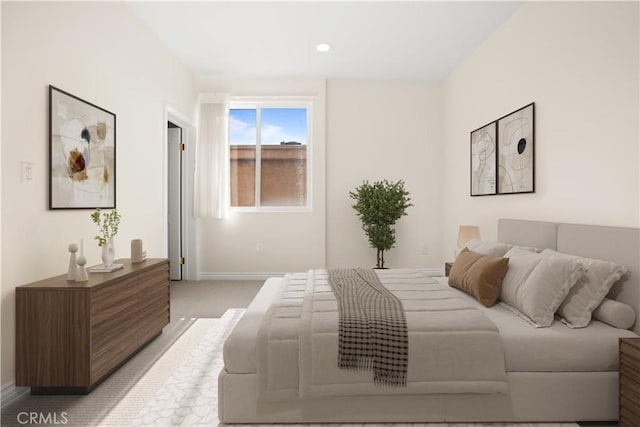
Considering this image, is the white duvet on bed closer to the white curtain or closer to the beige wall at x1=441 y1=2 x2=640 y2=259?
the beige wall at x1=441 y1=2 x2=640 y2=259

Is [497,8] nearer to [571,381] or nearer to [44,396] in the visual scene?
[571,381]

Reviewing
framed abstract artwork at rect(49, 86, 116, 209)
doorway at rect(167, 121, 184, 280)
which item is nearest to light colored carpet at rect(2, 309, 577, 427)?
framed abstract artwork at rect(49, 86, 116, 209)

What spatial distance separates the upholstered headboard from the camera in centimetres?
199

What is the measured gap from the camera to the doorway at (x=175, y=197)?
5.36 meters

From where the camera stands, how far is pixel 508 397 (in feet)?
5.95

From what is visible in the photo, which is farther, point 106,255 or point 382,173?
point 382,173

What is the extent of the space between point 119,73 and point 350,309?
2.95 meters

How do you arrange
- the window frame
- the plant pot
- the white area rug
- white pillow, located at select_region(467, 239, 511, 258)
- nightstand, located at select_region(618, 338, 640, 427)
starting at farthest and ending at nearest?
1. the window frame
2. white pillow, located at select_region(467, 239, 511, 258)
3. the plant pot
4. the white area rug
5. nightstand, located at select_region(618, 338, 640, 427)

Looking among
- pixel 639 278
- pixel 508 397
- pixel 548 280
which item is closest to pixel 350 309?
pixel 508 397

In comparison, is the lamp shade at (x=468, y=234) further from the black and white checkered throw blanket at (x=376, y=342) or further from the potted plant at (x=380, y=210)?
the black and white checkered throw blanket at (x=376, y=342)

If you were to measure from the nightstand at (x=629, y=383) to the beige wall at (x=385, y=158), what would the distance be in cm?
384

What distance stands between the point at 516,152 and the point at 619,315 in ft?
6.14

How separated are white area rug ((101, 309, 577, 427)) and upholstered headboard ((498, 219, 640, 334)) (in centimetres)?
80

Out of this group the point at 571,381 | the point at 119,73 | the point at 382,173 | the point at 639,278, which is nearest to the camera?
the point at 571,381
